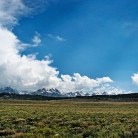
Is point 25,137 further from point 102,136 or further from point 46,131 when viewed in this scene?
point 102,136


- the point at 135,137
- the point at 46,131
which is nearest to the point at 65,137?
the point at 46,131

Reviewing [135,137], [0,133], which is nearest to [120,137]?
[135,137]

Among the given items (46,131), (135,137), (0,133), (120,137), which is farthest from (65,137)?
(0,133)

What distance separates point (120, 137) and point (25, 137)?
578 centimetres

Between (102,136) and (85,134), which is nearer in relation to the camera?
(102,136)

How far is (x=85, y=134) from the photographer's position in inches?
614

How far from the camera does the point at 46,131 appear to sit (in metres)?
15.6

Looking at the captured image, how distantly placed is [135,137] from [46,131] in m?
5.87

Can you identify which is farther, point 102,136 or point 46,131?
point 46,131

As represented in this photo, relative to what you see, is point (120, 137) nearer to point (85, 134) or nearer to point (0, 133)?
point (85, 134)

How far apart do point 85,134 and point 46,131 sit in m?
2.69

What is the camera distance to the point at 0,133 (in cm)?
1631

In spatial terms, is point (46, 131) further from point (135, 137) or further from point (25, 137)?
point (135, 137)

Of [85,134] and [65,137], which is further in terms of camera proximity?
[85,134]
